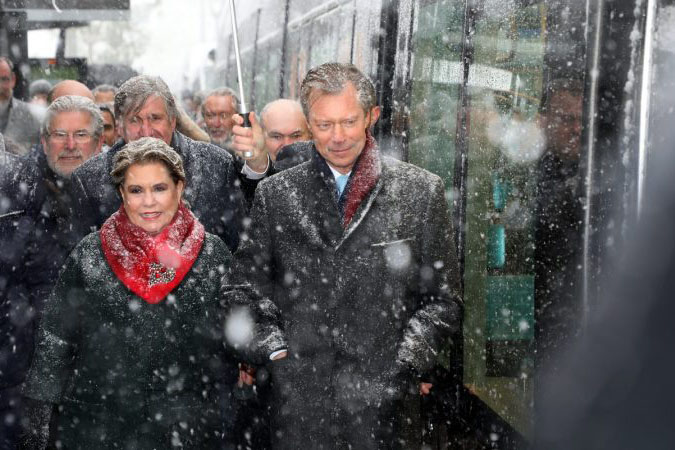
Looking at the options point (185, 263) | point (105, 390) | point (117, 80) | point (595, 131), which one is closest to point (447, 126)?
point (595, 131)

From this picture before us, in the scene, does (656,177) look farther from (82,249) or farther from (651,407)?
(82,249)

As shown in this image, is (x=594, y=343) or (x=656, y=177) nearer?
(x=656, y=177)

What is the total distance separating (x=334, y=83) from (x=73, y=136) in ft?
7.21

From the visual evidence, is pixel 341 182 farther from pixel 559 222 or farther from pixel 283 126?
pixel 283 126

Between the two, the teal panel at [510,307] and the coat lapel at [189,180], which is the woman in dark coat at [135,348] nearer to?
the coat lapel at [189,180]

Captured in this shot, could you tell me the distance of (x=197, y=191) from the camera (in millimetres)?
4305

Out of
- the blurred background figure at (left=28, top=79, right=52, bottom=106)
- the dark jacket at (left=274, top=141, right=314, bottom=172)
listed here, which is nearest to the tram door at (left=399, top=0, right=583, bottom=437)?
the dark jacket at (left=274, top=141, right=314, bottom=172)

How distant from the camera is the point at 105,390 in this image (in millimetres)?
3414

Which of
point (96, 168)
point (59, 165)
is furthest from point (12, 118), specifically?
point (96, 168)

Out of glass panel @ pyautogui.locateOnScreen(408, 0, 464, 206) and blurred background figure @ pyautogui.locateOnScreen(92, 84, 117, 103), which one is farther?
blurred background figure @ pyautogui.locateOnScreen(92, 84, 117, 103)

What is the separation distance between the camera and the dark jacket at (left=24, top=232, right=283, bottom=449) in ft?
11.2

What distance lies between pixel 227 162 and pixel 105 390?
4.40ft

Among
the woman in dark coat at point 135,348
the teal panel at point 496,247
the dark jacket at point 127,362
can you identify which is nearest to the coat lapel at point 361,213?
the woman in dark coat at point 135,348

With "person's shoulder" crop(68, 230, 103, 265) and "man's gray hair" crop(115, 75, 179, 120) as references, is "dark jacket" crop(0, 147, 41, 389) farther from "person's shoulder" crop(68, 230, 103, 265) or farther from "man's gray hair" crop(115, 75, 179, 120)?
"person's shoulder" crop(68, 230, 103, 265)
